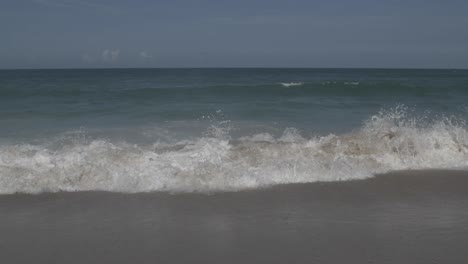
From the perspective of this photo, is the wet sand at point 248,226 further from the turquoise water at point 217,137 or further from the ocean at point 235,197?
the turquoise water at point 217,137

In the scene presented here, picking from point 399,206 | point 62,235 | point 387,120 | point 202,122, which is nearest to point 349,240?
point 399,206

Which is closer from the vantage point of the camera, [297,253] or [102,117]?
[297,253]

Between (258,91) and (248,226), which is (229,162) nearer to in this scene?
(248,226)

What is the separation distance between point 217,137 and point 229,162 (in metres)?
3.36

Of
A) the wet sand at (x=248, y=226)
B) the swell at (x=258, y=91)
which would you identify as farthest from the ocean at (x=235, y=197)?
the swell at (x=258, y=91)

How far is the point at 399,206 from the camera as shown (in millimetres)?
5559

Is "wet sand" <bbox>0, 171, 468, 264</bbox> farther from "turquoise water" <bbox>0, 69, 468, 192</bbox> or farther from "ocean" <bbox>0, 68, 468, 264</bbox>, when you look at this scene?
"turquoise water" <bbox>0, 69, 468, 192</bbox>

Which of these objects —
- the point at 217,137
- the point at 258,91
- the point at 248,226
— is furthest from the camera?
the point at 258,91

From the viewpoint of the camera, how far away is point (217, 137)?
10703 mm

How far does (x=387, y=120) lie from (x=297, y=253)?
583 cm

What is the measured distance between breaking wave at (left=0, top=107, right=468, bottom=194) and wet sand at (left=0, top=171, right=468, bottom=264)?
1.35ft

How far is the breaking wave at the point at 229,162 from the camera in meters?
6.52

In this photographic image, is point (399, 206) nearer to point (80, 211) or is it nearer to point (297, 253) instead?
point (297, 253)

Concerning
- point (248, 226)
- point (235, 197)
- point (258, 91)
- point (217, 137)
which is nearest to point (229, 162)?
point (235, 197)
